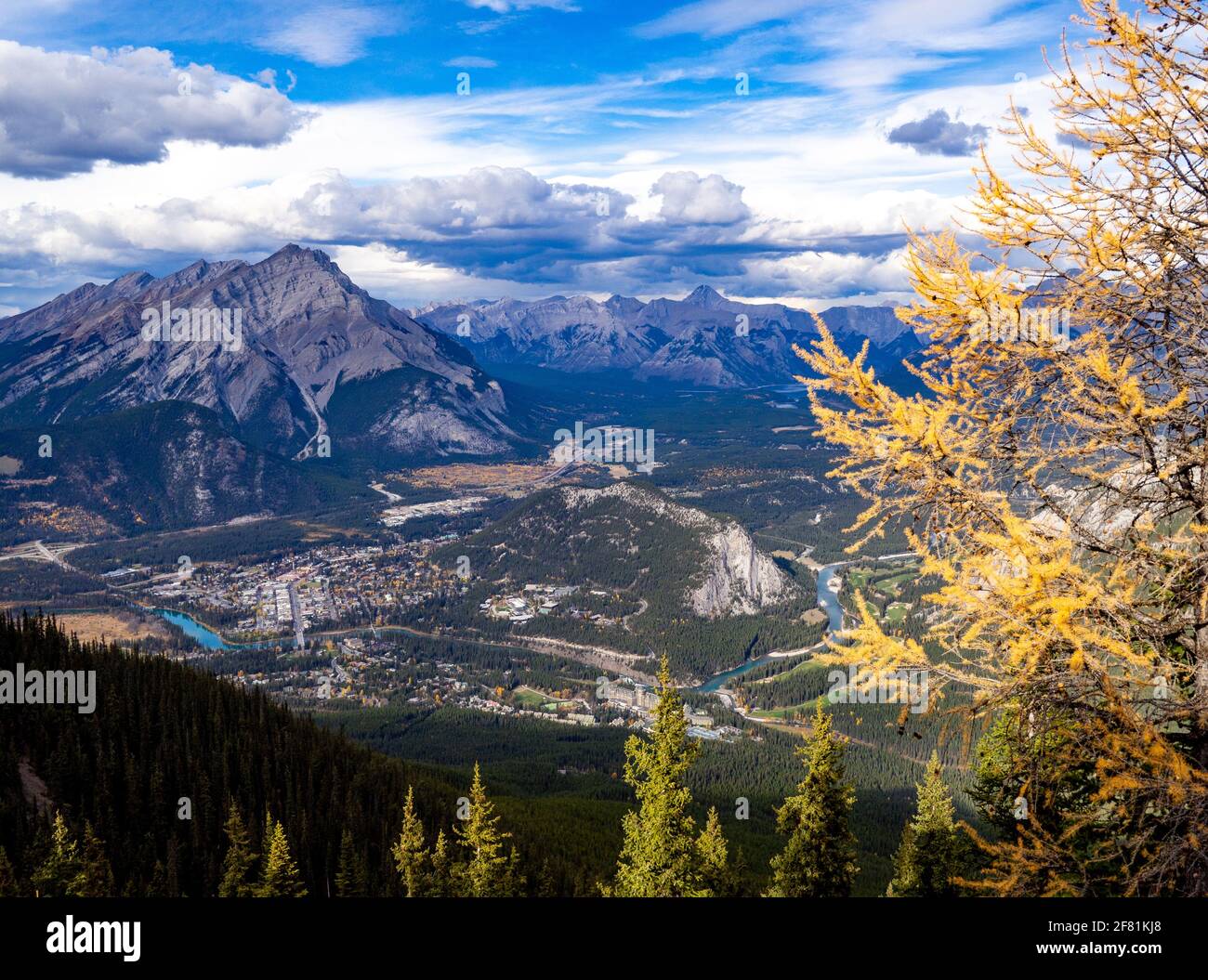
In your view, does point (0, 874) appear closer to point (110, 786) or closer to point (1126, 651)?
point (110, 786)

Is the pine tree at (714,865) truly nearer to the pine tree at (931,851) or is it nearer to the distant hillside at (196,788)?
the pine tree at (931,851)

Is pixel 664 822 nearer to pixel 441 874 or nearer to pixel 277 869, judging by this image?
pixel 441 874

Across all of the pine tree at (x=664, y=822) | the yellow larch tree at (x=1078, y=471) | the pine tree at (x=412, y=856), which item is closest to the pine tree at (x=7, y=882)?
the pine tree at (x=412, y=856)

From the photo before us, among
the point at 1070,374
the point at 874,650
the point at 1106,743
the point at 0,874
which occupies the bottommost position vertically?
the point at 0,874

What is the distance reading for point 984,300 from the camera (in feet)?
37.6

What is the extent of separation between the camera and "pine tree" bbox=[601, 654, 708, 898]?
25.3 meters

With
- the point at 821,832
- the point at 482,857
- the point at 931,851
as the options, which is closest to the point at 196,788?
the point at 482,857

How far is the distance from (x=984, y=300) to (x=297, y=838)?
281 ft

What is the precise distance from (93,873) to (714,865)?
44.9 meters

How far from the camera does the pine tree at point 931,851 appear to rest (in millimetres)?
33469

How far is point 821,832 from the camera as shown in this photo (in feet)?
100

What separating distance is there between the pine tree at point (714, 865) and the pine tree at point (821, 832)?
2302 millimetres

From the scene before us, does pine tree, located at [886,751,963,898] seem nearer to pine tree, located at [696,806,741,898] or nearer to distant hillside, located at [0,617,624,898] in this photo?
pine tree, located at [696,806,741,898]
